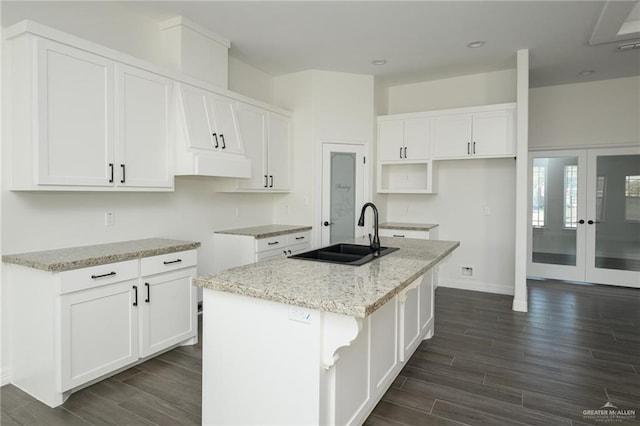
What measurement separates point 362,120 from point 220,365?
3.96 meters

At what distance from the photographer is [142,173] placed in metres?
3.10

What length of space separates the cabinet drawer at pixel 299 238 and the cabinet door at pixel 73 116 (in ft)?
7.28

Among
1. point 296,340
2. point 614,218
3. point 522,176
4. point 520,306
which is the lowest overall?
point 520,306

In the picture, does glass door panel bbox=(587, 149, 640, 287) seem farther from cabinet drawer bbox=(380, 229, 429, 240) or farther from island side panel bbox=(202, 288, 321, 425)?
island side panel bbox=(202, 288, 321, 425)

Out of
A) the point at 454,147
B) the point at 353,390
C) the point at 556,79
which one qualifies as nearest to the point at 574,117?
the point at 556,79

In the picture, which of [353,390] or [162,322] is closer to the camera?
[353,390]

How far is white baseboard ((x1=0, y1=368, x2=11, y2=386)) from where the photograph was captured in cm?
260

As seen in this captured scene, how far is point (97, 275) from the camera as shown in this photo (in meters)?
2.54

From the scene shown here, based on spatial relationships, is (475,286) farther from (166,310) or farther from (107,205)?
(107,205)

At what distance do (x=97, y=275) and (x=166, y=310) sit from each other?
67cm

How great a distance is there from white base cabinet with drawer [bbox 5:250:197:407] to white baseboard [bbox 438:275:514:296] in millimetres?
3906

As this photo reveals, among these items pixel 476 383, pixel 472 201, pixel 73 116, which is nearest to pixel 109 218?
pixel 73 116

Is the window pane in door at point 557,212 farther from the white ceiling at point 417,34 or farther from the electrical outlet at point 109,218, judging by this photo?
the electrical outlet at point 109,218

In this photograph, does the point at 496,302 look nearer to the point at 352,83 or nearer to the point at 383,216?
the point at 383,216
